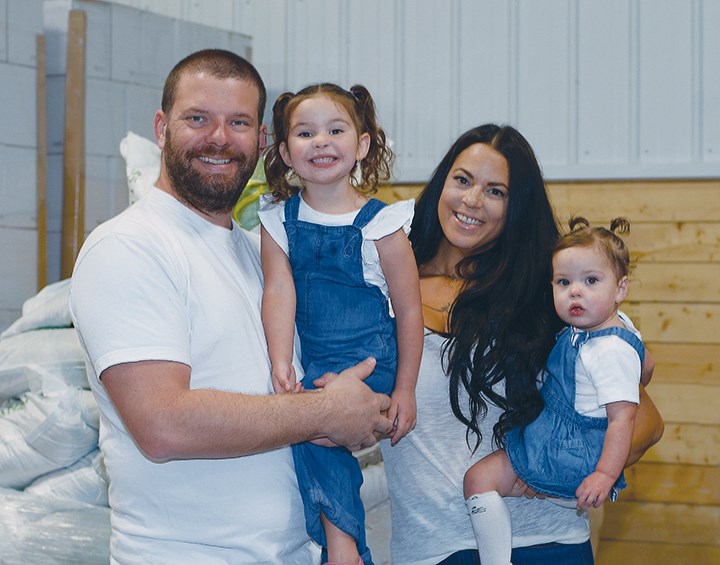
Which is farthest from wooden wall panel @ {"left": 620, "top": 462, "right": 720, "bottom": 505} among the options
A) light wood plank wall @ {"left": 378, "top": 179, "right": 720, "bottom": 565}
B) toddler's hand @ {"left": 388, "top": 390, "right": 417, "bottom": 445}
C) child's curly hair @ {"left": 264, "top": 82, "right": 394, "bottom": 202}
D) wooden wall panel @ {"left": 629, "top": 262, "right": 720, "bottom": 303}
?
Result: child's curly hair @ {"left": 264, "top": 82, "right": 394, "bottom": 202}

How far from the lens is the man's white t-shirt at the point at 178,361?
1.50 m

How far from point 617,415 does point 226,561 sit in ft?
2.43

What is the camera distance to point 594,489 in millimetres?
1715

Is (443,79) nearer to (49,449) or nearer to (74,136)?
(74,136)

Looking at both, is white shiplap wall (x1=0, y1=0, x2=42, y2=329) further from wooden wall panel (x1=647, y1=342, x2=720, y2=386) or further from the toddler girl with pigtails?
wooden wall panel (x1=647, y1=342, x2=720, y2=386)

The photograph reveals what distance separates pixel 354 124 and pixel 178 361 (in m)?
0.61

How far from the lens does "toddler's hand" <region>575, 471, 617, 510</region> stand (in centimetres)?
171

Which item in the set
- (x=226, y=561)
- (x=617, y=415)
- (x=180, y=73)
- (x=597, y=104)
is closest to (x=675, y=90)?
(x=597, y=104)

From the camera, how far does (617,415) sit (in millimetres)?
1737

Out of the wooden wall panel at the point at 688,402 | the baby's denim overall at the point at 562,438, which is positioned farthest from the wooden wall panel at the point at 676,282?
the baby's denim overall at the point at 562,438

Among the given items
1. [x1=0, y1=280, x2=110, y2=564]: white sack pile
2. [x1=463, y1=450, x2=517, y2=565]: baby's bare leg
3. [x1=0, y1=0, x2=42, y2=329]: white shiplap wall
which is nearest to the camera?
[x1=463, y1=450, x2=517, y2=565]: baby's bare leg

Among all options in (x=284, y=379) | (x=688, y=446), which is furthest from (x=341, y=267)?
(x=688, y=446)

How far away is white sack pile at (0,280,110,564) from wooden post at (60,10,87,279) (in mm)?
457

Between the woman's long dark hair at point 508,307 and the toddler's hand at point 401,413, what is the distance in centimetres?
10
